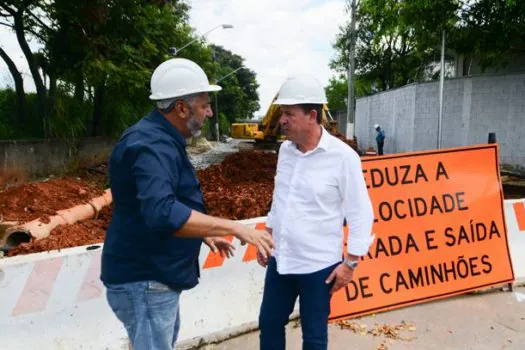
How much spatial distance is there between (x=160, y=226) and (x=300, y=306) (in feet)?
3.89

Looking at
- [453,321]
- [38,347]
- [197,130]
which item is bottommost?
[453,321]

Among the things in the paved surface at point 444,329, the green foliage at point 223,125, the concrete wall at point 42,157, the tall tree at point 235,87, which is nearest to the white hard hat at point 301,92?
the paved surface at point 444,329

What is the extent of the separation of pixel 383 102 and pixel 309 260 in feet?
75.8

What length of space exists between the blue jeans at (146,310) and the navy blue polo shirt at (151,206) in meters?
0.04

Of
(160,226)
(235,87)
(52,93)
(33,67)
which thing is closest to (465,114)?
(52,93)

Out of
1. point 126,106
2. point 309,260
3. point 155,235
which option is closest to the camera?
point 155,235

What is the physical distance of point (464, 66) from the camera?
75.7ft

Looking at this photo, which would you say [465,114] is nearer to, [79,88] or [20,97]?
[79,88]

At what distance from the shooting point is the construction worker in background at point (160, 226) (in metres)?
1.70

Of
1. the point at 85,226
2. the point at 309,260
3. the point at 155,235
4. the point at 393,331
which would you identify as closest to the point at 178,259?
the point at 155,235

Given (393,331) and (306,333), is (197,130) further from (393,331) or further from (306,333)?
(393,331)

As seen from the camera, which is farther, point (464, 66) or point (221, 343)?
Answer: point (464, 66)

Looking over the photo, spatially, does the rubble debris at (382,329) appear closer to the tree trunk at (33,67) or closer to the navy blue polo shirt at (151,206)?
the navy blue polo shirt at (151,206)

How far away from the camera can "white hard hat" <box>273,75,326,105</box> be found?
2.33 metres
